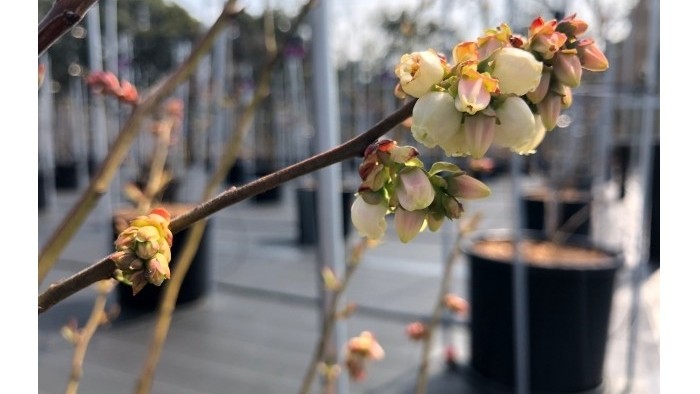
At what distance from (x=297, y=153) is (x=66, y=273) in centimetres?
455

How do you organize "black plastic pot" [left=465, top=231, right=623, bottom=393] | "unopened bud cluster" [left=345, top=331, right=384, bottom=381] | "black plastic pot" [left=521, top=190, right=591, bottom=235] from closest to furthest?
"unopened bud cluster" [left=345, top=331, right=384, bottom=381], "black plastic pot" [left=465, top=231, right=623, bottom=393], "black plastic pot" [left=521, top=190, right=591, bottom=235]

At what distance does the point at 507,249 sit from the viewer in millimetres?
1933

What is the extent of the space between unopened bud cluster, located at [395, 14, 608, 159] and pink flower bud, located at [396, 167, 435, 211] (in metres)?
0.01

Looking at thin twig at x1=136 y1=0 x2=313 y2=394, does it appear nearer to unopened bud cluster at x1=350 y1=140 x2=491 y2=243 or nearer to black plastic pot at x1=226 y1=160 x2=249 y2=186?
unopened bud cluster at x1=350 y1=140 x2=491 y2=243

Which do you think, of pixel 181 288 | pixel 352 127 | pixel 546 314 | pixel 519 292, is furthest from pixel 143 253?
pixel 352 127

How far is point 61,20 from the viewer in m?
0.28

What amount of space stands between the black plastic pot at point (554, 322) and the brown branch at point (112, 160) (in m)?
1.39

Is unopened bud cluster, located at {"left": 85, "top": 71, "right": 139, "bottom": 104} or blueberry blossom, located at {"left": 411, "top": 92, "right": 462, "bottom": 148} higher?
unopened bud cluster, located at {"left": 85, "top": 71, "right": 139, "bottom": 104}

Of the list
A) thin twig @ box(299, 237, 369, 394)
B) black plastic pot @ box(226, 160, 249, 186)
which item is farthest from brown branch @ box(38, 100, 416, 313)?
black plastic pot @ box(226, 160, 249, 186)

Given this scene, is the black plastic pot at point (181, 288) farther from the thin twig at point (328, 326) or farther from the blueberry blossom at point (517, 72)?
the blueberry blossom at point (517, 72)

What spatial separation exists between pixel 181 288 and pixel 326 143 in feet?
5.78

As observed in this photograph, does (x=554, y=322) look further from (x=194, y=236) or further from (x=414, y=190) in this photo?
(x=414, y=190)

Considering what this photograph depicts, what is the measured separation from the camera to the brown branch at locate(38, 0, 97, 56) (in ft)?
0.92
